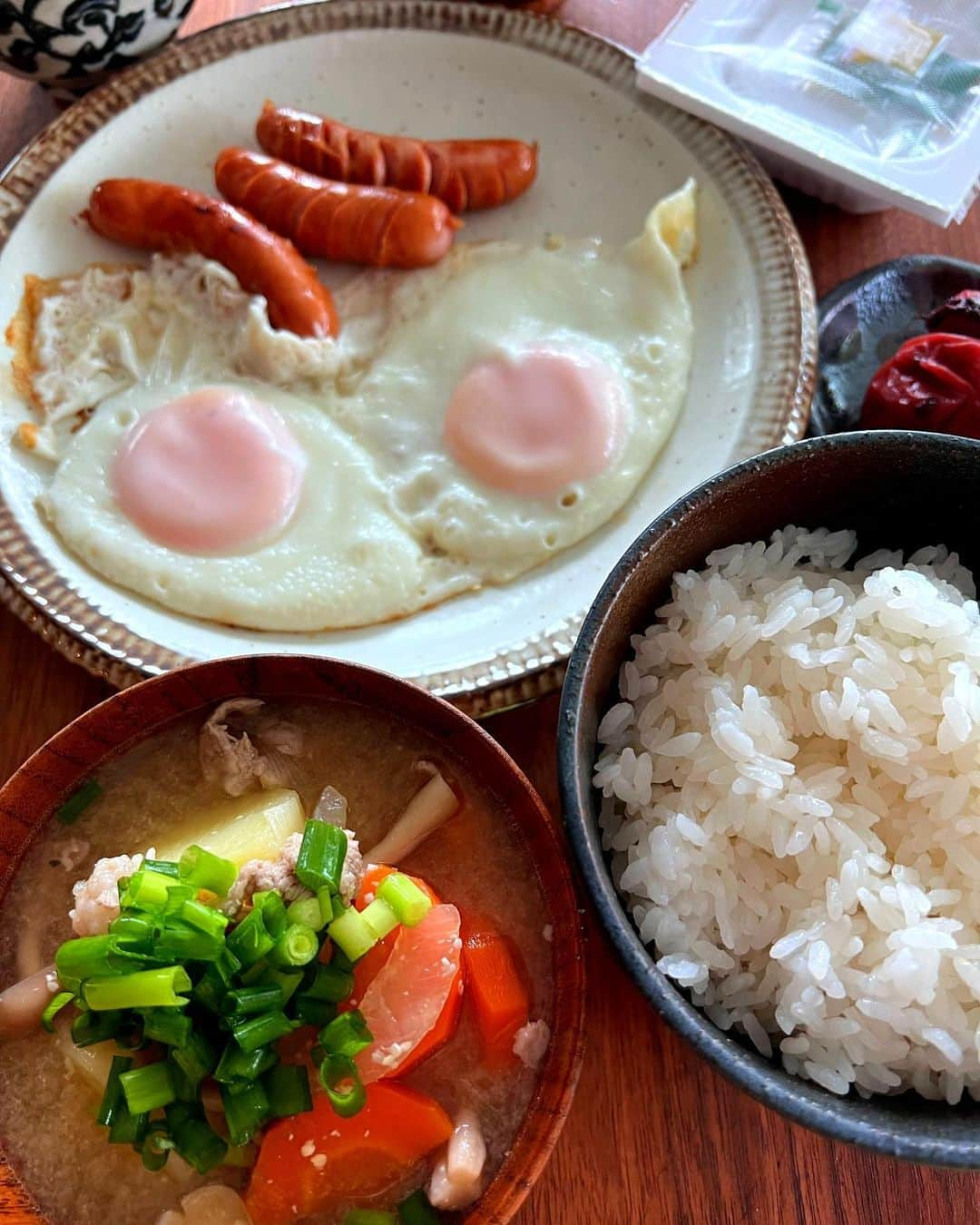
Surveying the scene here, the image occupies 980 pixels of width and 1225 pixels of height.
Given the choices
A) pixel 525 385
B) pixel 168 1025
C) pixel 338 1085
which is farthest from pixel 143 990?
pixel 525 385

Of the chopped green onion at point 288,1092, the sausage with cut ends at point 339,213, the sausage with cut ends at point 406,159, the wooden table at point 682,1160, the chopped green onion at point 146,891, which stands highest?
the sausage with cut ends at point 406,159

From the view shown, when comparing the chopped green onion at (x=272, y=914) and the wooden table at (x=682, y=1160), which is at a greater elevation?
the chopped green onion at (x=272, y=914)

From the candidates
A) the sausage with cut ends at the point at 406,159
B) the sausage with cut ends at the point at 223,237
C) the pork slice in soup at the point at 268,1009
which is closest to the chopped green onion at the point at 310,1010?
the pork slice in soup at the point at 268,1009

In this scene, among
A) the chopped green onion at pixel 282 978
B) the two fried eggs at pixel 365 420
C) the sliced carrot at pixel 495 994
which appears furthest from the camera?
the two fried eggs at pixel 365 420

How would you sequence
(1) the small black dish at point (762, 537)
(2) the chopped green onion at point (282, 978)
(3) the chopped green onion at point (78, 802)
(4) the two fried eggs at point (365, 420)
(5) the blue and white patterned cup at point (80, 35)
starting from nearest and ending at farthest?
(1) the small black dish at point (762, 537), (2) the chopped green onion at point (282, 978), (3) the chopped green onion at point (78, 802), (4) the two fried eggs at point (365, 420), (5) the blue and white patterned cup at point (80, 35)

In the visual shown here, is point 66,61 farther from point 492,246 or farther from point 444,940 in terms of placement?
point 444,940

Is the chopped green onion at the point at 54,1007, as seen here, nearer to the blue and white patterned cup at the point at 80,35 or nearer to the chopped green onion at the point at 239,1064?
the chopped green onion at the point at 239,1064

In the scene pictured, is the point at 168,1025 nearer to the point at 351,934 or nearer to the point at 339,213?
the point at 351,934

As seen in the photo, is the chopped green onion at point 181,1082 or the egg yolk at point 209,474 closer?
the chopped green onion at point 181,1082
